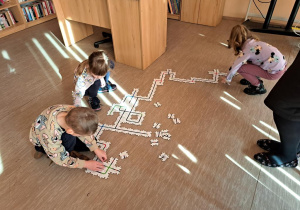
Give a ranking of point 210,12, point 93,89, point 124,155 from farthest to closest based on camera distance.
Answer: point 210,12
point 93,89
point 124,155

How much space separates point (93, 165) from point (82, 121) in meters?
0.49

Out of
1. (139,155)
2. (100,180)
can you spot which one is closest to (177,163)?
(139,155)

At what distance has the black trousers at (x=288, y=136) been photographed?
4.73ft

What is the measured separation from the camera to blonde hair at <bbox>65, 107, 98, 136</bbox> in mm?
1340

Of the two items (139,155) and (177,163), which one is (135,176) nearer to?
(139,155)

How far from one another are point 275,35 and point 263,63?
5.20 ft

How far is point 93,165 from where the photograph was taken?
168 centimetres

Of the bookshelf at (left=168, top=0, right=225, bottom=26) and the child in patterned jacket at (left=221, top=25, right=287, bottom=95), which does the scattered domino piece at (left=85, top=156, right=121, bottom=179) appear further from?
the bookshelf at (left=168, top=0, right=225, bottom=26)

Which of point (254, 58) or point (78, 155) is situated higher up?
point (254, 58)

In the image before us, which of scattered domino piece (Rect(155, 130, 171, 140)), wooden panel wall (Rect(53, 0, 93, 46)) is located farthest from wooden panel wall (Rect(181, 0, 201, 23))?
scattered domino piece (Rect(155, 130, 171, 140))

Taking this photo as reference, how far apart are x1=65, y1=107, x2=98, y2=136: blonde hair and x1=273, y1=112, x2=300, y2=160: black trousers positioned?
1.23 m

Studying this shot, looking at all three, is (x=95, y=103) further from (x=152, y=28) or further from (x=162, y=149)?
(x=152, y=28)

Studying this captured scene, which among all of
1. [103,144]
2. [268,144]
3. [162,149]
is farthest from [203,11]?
[103,144]

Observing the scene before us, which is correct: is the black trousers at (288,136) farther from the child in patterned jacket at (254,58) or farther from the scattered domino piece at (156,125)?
the scattered domino piece at (156,125)
